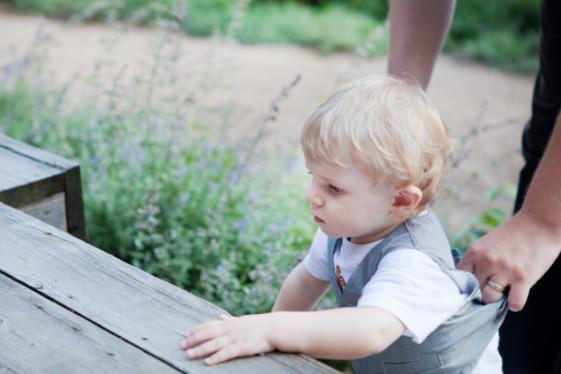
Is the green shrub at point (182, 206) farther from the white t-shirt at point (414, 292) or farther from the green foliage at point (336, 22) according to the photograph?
the green foliage at point (336, 22)

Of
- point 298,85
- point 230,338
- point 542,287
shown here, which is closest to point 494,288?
point 230,338

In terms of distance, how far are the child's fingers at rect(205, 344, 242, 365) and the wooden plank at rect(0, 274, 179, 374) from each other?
61 mm

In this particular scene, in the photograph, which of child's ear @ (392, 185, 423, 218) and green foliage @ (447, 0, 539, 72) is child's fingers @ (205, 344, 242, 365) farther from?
green foliage @ (447, 0, 539, 72)

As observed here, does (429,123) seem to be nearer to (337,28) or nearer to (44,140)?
(44,140)

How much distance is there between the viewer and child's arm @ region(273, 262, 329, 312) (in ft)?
5.44

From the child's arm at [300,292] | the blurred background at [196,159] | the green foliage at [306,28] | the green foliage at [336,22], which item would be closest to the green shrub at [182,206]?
the blurred background at [196,159]

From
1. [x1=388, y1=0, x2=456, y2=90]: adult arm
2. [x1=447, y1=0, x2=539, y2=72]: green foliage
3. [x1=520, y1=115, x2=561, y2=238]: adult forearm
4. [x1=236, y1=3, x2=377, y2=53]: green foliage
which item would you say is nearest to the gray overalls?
[x1=520, y1=115, x2=561, y2=238]: adult forearm

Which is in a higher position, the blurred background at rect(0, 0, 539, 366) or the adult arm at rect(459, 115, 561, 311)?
the adult arm at rect(459, 115, 561, 311)

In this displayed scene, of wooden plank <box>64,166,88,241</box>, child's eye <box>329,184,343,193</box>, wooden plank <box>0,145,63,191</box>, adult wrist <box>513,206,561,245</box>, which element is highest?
child's eye <box>329,184,343,193</box>

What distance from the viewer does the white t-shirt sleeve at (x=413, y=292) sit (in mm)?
1232

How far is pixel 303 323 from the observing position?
1223mm

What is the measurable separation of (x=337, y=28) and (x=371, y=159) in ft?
27.7

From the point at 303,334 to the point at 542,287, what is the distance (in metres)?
1.24

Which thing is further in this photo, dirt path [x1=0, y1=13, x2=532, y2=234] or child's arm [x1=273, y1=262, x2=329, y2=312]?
dirt path [x1=0, y1=13, x2=532, y2=234]
